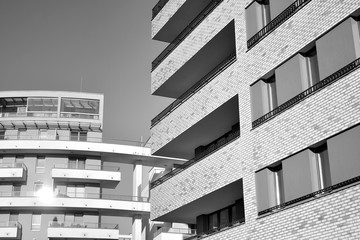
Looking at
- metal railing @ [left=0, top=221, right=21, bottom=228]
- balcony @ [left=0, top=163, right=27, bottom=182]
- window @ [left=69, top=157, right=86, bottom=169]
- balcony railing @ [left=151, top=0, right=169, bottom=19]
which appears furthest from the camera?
window @ [left=69, top=157, right=86, bottom=169]

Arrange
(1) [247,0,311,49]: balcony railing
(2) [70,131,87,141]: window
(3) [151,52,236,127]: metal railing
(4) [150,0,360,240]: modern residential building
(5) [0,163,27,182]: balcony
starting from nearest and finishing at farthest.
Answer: (4) [150,0,360,240]: modern residential building, (1) [247,0,311,49]: balcony railing, (3) [151,52,236,127]: metal railing, (5) [0,163,27,182]: balcony, (2) [70,131,87,141]: window

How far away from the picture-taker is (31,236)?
191 ft

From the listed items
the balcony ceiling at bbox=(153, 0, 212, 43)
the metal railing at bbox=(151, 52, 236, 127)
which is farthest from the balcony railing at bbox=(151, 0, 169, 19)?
the metal railing at bbox=(151, 52, 236, 127)

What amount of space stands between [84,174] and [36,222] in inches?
277

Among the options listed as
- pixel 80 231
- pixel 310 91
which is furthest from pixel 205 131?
pixel 80 231

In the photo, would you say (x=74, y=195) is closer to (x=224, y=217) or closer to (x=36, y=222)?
(x=36, y=222)

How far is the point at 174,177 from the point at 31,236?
3620 cm

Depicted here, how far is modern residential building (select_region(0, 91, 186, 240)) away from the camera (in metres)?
57.9

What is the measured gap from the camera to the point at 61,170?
2322 inches

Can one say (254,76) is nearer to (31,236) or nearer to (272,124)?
(272,124)

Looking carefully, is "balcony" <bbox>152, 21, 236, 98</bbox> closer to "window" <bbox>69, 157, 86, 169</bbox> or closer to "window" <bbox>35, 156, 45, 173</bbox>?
"window" <bbox>69, 157, 86, 169</bbox>

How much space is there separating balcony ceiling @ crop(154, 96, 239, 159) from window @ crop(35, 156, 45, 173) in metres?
33.9

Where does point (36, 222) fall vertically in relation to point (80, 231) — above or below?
above

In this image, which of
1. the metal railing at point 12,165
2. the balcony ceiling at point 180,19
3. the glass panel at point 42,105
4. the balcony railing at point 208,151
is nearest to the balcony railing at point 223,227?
the balcony railing at point 208,151
